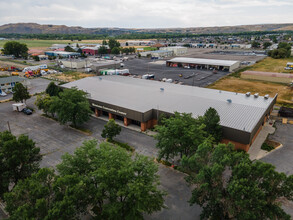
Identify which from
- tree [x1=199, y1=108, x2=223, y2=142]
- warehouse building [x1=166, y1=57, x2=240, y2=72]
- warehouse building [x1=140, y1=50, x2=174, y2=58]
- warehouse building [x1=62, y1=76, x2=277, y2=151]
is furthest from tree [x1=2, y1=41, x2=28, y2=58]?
tree [x1=199, y1=108, x2=223, y2=142]

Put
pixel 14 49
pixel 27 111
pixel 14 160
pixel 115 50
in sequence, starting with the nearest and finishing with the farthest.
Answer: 1. pixel 14 160
2. pixel 27 111
3. pixel 14 49
4. pixel 115 50

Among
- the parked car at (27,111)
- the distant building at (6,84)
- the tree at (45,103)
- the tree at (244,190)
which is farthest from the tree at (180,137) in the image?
the distant building at (6,84)

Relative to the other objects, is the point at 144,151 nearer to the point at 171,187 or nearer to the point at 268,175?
the point at 171,187

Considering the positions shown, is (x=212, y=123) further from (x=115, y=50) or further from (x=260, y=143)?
(x=115, y=50)

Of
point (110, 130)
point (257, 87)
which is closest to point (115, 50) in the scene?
point (257, 87)

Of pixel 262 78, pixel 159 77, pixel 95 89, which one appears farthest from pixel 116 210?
pixel 262 78
